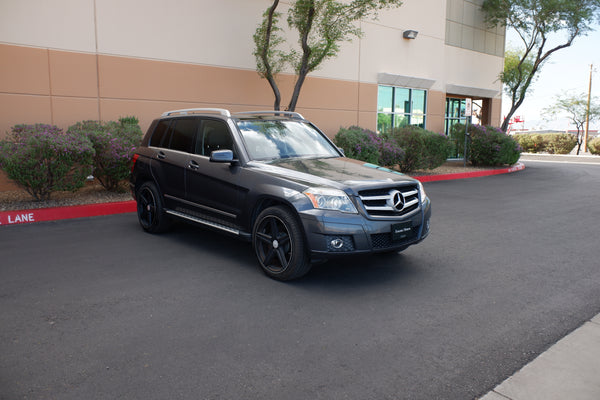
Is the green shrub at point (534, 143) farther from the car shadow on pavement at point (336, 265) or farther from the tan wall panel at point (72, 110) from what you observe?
the car shadow on pavement at point (336, 265)

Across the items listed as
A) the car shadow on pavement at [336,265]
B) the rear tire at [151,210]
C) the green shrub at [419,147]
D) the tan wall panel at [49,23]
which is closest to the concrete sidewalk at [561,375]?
the car shadow on pavement at [336,265]

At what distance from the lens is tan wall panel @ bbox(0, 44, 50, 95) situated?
33.9 ft

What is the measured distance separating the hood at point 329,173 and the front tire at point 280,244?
44 cm

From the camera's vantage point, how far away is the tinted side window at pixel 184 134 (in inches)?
270

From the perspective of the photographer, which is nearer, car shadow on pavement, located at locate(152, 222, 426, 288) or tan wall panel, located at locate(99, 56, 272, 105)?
car shadow on pavement, located at locate(152, 222, 426, 288)

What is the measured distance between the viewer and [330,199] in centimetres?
502

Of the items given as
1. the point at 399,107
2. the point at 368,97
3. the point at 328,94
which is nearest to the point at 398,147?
the point at 328,94

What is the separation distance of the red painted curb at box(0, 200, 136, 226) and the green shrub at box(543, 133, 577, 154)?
37765mm

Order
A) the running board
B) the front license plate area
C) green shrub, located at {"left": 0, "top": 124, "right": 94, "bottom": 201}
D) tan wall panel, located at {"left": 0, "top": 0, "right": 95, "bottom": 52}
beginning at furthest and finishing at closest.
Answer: tan wall panel, located at {"left": 0, "top": 0, "right": 95, "bottom": 52} → green shrub, located at {"left": 0, "top": 124, "right": 94, "bottom": 201} → the running board → the front license plate area

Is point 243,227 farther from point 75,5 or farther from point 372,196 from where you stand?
point 75,5

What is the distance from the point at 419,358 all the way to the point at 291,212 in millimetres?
2156

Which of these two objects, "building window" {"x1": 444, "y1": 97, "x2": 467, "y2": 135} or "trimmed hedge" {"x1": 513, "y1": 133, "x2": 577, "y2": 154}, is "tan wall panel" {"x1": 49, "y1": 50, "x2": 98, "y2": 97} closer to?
"building window" {"x1": 444, "y1": 97, "x2": 467, "y2": 135}

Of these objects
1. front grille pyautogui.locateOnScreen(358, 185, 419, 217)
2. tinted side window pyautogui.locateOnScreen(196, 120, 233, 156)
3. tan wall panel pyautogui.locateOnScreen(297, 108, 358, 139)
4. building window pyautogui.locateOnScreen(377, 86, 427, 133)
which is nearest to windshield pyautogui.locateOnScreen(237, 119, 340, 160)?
tinted side window pyautogui.locateOnScreen(196, 120, 233, 156)

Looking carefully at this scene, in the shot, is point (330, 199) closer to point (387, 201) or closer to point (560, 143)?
point (387, 201)
